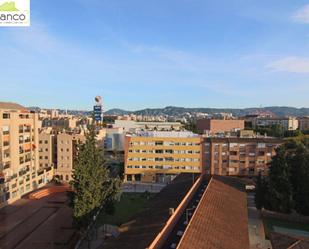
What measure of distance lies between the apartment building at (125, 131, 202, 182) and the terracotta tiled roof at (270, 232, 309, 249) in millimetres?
34467

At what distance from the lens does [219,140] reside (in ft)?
184

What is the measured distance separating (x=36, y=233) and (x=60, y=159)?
2903 cm

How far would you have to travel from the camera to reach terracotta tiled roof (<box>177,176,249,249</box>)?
17378 mm

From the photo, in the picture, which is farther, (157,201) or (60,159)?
(60,159)

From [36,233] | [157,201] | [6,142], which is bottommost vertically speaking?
[36,233]

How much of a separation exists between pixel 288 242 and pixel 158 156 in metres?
36.8

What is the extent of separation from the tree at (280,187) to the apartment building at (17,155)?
102 feet

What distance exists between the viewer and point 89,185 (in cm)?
2612

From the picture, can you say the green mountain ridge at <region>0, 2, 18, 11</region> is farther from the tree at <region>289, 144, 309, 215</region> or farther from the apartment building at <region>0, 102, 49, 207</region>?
the tree at <region>289, 144, 309, 215</region>

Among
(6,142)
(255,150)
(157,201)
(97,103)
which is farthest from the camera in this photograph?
(97,103)

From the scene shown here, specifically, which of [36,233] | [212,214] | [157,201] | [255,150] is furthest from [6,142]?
[255,150]

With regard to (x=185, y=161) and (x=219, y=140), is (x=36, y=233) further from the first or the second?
(x=219, y=140)

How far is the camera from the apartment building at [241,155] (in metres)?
54.9

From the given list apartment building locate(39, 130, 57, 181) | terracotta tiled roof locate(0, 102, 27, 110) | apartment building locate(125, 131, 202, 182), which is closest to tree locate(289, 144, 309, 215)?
apartment building locate(125, 131, 202, 182)
